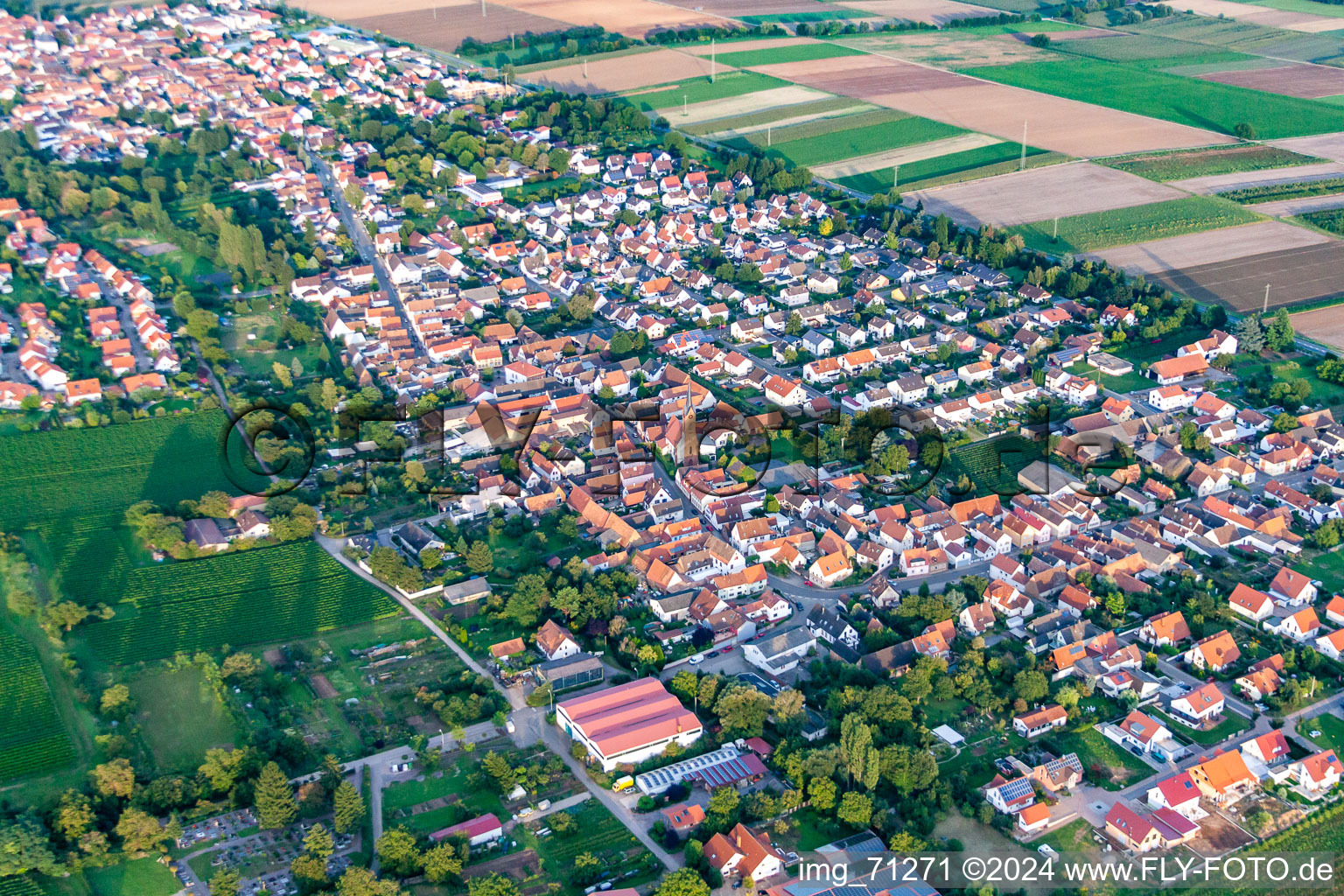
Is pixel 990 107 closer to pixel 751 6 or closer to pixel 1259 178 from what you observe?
pixel 1259 178

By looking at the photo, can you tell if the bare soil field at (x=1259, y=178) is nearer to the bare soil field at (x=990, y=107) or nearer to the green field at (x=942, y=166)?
the bare soil field at (x=990, y=107)

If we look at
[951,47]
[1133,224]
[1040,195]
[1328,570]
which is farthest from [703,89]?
[1328,570]

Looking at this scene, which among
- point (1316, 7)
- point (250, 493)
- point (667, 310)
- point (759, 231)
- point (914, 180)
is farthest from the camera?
point (1316, 7)

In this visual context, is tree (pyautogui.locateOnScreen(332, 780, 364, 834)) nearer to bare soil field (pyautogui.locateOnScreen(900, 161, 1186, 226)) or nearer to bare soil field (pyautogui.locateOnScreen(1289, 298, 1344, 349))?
bare soil field (pyautogui.locateOnScreen(1289, 298, 1344, 349))

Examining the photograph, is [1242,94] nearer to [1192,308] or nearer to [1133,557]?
[1192,308]

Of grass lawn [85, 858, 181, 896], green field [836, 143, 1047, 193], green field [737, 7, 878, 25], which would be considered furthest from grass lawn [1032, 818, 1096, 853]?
green field [737, 7, 878, 25]

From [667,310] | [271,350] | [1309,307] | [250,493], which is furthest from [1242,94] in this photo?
[250,493]
